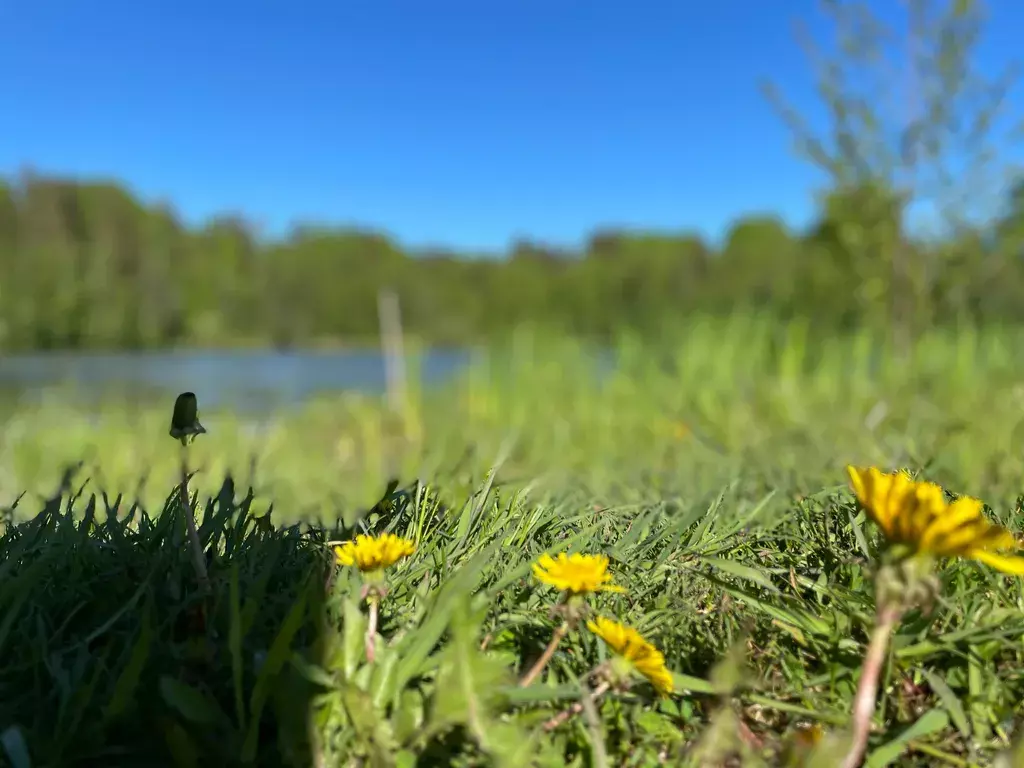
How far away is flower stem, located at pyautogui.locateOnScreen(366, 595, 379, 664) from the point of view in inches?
21.7

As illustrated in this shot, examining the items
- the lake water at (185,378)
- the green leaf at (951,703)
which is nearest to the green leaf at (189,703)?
the green leaf at (951,703)

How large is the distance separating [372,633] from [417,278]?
28600 millimetres

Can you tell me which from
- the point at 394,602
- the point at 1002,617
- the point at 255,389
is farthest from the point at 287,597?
the point at 255,389

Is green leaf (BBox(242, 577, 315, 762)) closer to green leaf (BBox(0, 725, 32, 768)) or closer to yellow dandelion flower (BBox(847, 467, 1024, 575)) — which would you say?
green leaf (BBox(0, 725, 32, 768))

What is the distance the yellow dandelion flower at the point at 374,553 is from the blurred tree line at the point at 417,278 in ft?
20.4

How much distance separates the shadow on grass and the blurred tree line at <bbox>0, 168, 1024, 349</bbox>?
247 inches

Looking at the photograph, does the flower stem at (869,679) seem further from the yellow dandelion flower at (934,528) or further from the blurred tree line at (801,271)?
the blurred tree line at (801,271)

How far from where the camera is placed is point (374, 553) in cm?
63

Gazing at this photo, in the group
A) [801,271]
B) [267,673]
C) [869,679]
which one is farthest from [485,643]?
[801,271]

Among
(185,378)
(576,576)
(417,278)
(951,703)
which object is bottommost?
(185,378)

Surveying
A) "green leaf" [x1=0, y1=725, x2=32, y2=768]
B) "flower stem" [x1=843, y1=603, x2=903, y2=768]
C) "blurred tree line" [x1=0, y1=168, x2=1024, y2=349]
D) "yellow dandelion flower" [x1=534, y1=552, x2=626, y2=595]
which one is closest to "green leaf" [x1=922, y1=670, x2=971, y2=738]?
"flower stem" [x1=843, y1=603, x2=903, y2=768]

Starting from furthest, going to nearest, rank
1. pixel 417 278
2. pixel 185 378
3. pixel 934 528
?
pixel 417 278 → pixel 185 378 → pixel 934 528

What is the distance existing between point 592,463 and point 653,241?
34.2ft

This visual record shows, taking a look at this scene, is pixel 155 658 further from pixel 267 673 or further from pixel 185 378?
pixel 185 378
